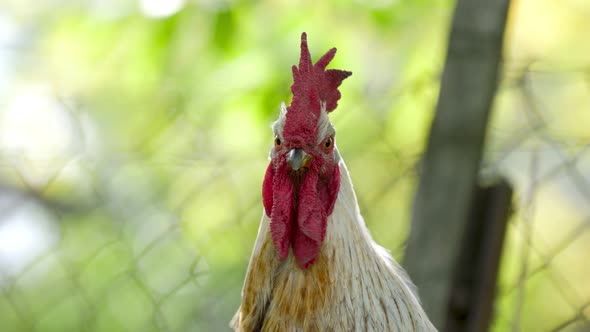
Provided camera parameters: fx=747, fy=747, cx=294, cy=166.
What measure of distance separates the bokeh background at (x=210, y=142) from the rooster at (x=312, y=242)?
0.54 meters

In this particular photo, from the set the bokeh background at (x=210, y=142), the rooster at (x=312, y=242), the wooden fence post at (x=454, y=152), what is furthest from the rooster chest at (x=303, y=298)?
the bokeh background at (x=210, y=142)

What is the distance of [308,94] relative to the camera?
145 cm

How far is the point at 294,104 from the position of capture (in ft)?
4.68

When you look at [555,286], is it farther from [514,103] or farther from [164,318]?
[164,318]

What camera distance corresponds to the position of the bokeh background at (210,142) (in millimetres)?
2047

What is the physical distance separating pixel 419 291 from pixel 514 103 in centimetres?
81

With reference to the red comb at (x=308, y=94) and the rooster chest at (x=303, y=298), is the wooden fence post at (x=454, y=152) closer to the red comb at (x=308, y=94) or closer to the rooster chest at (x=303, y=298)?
the red comb at (x=308, y=94)

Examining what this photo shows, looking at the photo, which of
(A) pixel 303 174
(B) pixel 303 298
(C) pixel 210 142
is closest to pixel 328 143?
(A) pixel 303 174

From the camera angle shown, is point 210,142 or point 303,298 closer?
point 303,298

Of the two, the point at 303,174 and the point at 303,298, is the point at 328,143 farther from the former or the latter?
the point at 303,298

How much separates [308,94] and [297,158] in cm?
14

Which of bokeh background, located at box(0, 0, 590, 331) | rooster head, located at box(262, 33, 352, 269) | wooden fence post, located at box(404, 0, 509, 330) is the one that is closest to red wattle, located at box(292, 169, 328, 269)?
rooster head, located at box(262, 33, 352, 269)

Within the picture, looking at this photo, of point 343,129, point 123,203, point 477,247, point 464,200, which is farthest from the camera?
point 123,203

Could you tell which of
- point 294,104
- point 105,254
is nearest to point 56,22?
point 105,254
